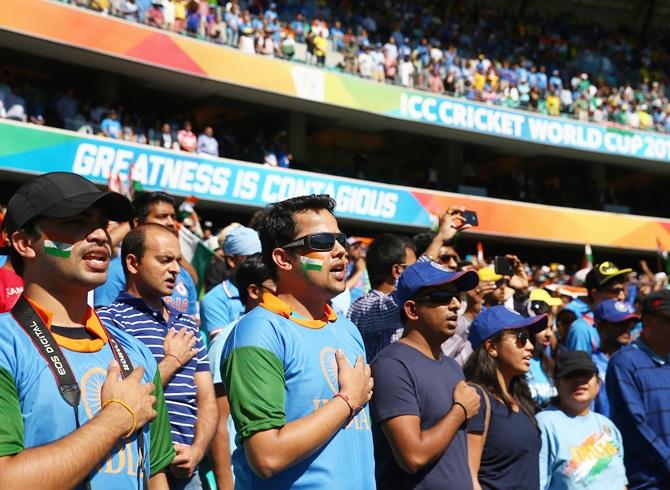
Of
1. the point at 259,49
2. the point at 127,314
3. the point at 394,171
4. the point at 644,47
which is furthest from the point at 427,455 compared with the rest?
the point at 644,47

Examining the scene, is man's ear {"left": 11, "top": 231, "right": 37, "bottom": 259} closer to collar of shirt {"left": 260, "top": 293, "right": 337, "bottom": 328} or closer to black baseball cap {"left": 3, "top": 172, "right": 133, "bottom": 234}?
black baseball cap {"left": 3, "top": 172, "right": 133, "bottom": 234}

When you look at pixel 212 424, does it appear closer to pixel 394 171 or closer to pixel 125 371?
pixel 125 371

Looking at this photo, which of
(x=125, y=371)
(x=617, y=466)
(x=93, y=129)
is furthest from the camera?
(x=93, y=129)

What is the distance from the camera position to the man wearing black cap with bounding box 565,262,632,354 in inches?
254

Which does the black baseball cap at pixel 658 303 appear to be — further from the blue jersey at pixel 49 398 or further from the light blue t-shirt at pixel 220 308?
the blue jersey at pixel 49 398

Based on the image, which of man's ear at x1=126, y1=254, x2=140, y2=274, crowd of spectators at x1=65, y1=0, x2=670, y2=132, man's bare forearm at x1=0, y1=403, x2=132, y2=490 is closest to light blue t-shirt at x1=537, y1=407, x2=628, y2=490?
man's ear at x1=126, y1=254, x2=140, y2=274

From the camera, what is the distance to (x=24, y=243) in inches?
97.4

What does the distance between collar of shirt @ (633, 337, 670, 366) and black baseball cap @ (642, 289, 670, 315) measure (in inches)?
8.5

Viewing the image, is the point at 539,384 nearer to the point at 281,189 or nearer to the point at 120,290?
the point at 120,290

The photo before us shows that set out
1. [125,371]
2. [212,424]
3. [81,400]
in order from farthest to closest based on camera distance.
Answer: [212,424] < [125,371] < [81,400]

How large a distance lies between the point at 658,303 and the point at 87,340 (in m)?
4.03

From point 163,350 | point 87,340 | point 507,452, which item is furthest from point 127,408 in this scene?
point 507,452

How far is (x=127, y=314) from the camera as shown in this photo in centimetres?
384

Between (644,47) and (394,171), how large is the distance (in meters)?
12.1
